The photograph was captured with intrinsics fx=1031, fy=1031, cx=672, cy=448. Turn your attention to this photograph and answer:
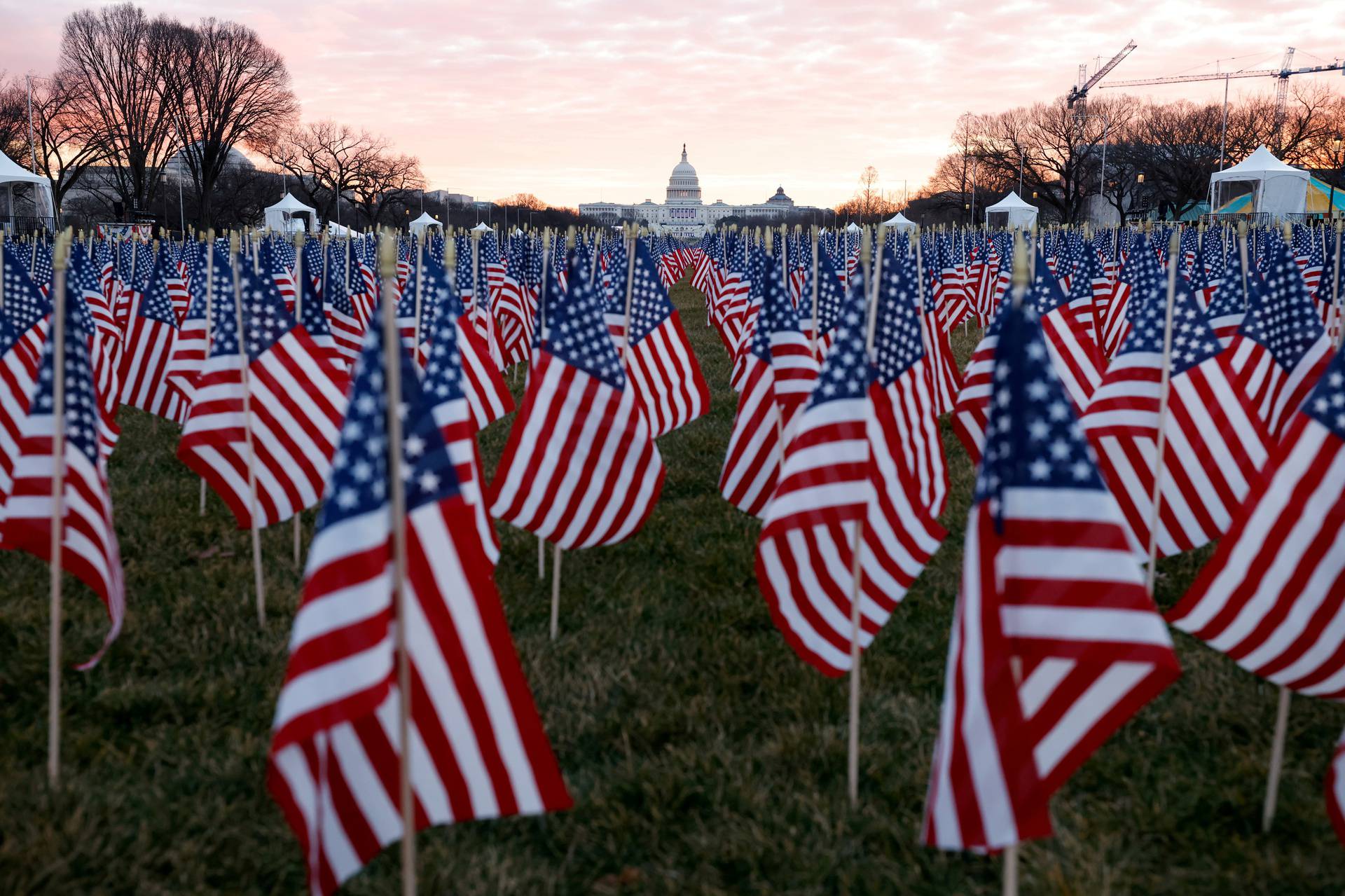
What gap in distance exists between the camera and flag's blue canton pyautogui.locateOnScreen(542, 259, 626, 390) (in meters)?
5.35

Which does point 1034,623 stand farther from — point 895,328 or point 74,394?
point 74,394

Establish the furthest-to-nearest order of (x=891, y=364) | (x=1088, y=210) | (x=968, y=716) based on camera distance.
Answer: (x=1088, y=210), (x=891, y=364), (x=968, y=716)

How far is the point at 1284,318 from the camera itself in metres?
6.54

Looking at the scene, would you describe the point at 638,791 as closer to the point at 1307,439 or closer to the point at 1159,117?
the point at 1307,439

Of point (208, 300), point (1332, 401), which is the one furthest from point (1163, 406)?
point (208, 300)

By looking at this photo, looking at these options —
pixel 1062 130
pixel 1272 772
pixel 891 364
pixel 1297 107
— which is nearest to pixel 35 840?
pixel 891 364

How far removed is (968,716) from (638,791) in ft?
5.37

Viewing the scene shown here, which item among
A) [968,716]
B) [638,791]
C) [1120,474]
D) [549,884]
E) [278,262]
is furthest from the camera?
[278,262]

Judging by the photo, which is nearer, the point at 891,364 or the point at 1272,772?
the point at 1272,772

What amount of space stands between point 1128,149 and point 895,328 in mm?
77290

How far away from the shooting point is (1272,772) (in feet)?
12.5

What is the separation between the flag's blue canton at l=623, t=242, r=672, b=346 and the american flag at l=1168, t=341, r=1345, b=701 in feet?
15.2

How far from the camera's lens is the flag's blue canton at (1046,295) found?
23.6 feet

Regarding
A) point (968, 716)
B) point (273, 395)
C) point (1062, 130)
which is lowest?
point (968, 716)
